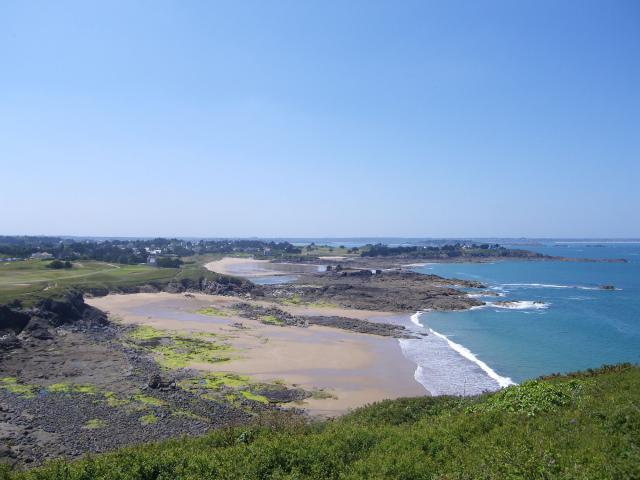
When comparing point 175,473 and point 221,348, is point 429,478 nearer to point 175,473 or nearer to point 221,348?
point 175,473

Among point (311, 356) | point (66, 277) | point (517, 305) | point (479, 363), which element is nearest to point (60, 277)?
point (66, 277)

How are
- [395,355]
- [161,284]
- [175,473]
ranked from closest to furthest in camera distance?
[175,473] → [395,355] → [161,284]

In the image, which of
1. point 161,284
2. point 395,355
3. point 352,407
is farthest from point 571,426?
point 161,284

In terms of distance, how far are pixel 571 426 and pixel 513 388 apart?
416 cm

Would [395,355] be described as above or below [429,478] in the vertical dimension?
below

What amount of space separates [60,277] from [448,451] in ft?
223

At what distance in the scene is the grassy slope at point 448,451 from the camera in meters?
8.62

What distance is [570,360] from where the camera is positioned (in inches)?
1271

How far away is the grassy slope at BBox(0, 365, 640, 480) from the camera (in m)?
8.62

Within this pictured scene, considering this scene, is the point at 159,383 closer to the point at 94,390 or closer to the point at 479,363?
the point at 94,390

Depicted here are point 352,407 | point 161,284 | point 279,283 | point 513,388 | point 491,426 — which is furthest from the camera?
point 279,283

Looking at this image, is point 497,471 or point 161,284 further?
point 161,284

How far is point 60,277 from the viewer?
64875 millimetres

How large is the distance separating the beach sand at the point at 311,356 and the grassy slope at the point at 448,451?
11.7m
